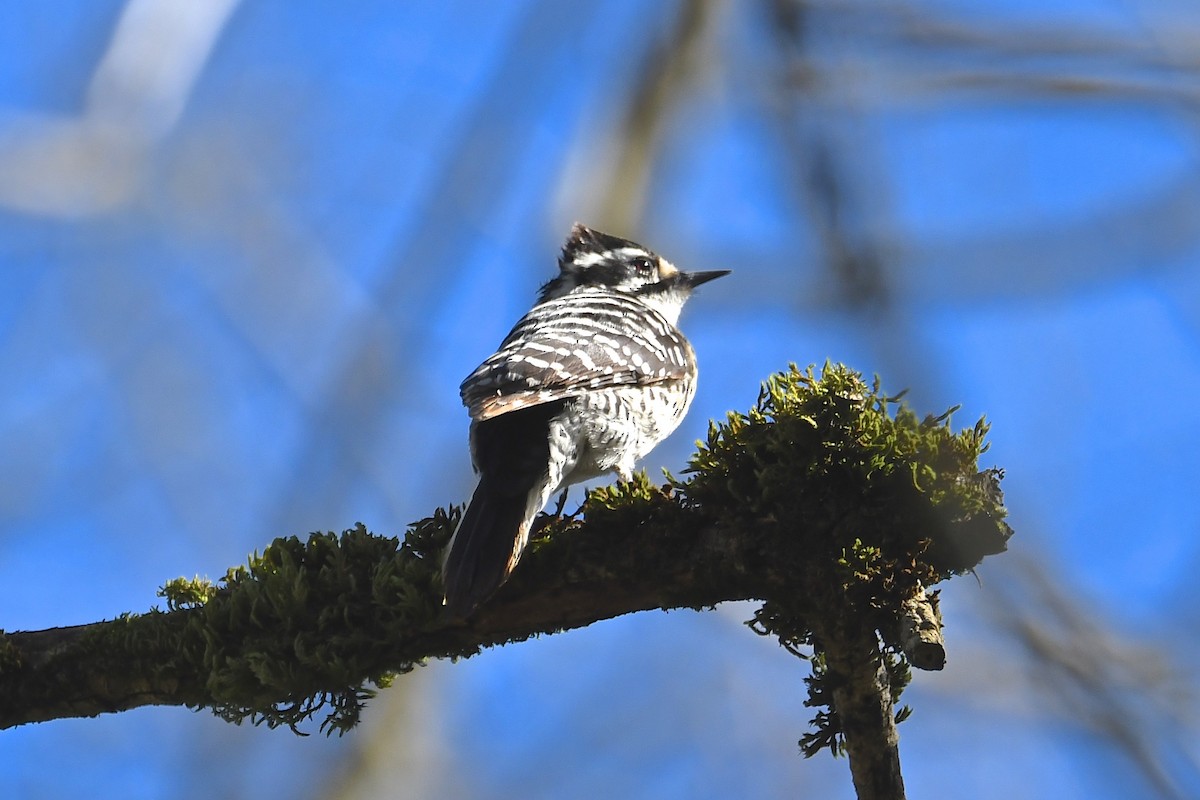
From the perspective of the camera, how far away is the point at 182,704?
3811mm

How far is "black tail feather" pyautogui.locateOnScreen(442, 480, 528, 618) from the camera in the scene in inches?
135

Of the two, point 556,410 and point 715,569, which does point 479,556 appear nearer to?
point 715,569

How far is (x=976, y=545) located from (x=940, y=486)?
0.20m

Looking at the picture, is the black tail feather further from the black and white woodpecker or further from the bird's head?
the bird's head

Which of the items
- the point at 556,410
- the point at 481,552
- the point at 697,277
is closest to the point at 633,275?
the point at 697,277

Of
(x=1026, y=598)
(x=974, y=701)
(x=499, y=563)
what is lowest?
(x=1026, y=598)

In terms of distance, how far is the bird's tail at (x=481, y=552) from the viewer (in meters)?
3.43

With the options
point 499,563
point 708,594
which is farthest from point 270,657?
point 708,594

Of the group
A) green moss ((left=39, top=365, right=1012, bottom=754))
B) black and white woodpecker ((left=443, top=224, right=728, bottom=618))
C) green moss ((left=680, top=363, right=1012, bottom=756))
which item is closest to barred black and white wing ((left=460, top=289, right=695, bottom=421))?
black and white woodpecker ((left=443, top=224, right=728, bottom=618))

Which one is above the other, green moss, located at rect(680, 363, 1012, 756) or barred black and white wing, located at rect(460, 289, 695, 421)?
barred black and white wing, located at rect(460, 289, 695, 421)

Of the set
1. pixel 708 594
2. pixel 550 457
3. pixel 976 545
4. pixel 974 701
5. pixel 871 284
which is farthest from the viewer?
pixel 974 701

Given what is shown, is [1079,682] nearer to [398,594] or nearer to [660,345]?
[398,594]

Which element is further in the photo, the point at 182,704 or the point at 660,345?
the point at 660,345

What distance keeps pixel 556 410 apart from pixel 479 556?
1.12m
